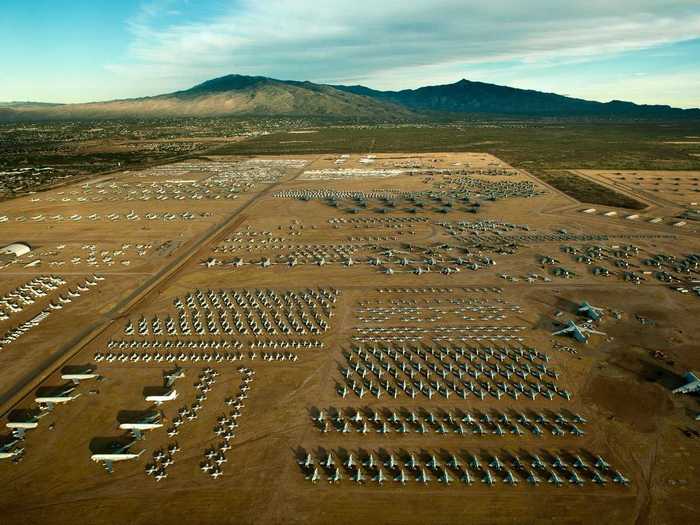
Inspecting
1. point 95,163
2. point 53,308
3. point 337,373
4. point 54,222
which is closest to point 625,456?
point 337,373

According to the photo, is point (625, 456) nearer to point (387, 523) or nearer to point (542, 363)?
point (542, 363)

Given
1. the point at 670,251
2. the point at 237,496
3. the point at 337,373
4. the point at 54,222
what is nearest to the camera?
the point at 237,496

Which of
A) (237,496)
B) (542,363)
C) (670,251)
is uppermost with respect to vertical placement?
(670,251)

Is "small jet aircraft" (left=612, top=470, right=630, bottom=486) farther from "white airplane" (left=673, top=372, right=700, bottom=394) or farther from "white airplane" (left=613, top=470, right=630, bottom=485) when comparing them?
"white airplane" (left=673, top=372, right=700, bottom=394)

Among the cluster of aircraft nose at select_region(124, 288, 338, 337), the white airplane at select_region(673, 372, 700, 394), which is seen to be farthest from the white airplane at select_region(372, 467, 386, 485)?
the white airplane at select_region(673, 372, 700, 394)

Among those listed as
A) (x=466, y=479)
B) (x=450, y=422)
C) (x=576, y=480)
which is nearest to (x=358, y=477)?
(x=466, y=479)

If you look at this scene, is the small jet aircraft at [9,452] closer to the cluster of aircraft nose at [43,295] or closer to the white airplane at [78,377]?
the white airplane at [78,377]

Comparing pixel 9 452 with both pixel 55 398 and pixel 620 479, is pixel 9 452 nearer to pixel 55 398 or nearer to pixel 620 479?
pixel 55 398
